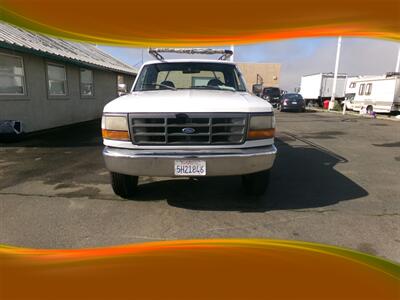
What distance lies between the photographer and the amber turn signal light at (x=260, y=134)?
3.93 m

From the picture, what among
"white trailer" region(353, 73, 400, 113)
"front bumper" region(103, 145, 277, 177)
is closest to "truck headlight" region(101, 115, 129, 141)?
"front bumper" region(103, 145, 277, 177)

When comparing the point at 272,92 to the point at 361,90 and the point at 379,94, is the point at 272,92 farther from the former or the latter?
the point at 379,94

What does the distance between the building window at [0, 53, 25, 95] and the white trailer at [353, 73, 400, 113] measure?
2080cm

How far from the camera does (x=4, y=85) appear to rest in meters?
9.52

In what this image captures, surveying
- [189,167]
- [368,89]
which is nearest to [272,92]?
[368,89]

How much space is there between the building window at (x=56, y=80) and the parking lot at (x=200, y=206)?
5.68 meters

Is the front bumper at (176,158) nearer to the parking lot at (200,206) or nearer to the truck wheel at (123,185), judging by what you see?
the truck wheel at (123,185)

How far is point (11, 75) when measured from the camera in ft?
32.2

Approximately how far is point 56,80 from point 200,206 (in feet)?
33.8

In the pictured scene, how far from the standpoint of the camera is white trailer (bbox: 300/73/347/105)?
108 feet

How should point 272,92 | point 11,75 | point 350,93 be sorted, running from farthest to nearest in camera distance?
point 272,92, point 350,93, point 11,75

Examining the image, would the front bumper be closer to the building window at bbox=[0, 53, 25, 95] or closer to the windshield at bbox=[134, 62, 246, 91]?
the windshield at bbox=[134, 62, 246, 91]

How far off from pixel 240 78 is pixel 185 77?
93 centimetres

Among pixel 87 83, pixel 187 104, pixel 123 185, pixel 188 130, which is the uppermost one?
pixel 87 83
